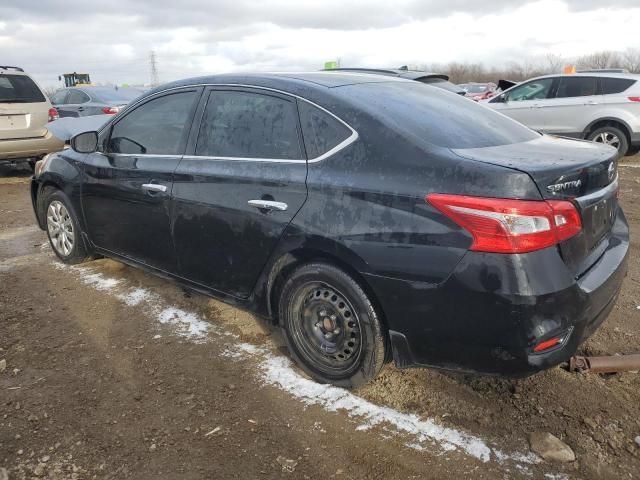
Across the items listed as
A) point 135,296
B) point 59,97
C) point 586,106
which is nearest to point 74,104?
point 59,97

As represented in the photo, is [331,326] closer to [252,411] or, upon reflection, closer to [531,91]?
[252,411]

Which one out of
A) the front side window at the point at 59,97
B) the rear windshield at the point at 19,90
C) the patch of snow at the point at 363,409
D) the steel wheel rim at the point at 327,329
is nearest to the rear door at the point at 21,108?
the rear windshield at the point at 19,90

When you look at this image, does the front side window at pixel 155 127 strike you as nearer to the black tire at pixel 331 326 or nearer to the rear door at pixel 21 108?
the black tire at pixel 331 326

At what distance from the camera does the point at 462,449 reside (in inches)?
95.2

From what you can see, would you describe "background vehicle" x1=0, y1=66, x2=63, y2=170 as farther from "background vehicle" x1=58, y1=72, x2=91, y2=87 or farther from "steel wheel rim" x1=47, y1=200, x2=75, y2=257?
"background vehicle" x1=58, y1=72, x2=91, y2=87

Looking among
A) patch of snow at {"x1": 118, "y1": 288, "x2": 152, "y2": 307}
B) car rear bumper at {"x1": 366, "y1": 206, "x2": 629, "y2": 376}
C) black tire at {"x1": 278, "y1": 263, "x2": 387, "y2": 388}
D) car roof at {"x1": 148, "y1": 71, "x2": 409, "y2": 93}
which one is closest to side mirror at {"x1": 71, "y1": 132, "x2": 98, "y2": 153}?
car roof at {"x1": 148, "y1": 71, "x2": 409, "y2": 93}

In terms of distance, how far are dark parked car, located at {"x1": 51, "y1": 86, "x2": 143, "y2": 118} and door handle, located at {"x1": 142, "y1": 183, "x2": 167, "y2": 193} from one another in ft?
27.5

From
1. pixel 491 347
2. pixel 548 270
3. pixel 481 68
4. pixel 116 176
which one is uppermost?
pixel 481 68

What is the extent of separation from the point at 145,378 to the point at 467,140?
2201 millimetres

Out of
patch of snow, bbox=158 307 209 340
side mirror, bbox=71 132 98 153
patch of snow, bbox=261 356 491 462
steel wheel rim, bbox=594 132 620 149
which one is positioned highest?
side mirror, bbox=71 132 98 153

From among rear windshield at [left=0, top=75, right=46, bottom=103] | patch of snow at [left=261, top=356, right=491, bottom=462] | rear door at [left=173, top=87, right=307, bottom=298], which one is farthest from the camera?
rear windshield at [left=0, top=75, right=46, bottom=103]

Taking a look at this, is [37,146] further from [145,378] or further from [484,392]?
[484,392]

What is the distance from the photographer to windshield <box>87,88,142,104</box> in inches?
464

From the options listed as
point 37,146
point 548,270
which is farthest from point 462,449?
point 37,146
